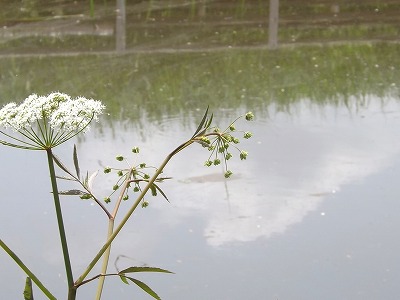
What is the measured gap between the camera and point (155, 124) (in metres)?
4.04

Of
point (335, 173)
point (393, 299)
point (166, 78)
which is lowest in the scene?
point (393, 299)

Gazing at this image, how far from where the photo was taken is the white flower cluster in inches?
40.3

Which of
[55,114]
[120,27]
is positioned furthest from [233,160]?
[120,27]

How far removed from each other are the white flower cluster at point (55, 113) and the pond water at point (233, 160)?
1461 millimetres

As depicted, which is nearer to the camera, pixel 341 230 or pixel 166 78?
pixel 341 230

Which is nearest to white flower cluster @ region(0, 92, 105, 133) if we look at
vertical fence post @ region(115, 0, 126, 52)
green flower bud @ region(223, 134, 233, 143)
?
green flower bud @ region(223, 134, 233, 143)

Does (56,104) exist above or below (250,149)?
above

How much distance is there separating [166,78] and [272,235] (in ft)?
7.15

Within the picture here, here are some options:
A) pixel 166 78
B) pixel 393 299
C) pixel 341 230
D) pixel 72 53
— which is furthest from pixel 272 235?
pixel 72 53

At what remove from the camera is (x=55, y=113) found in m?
1.02

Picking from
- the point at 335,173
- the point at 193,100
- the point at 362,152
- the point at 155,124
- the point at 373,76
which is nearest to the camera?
the point at 335,173

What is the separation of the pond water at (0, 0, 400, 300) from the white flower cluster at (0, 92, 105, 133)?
1.46 m

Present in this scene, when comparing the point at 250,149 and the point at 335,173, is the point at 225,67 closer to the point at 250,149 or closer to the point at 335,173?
the point at 250,149

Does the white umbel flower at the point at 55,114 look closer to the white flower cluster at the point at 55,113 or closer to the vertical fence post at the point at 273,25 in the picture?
the white flower cluster at the point at 55,113
